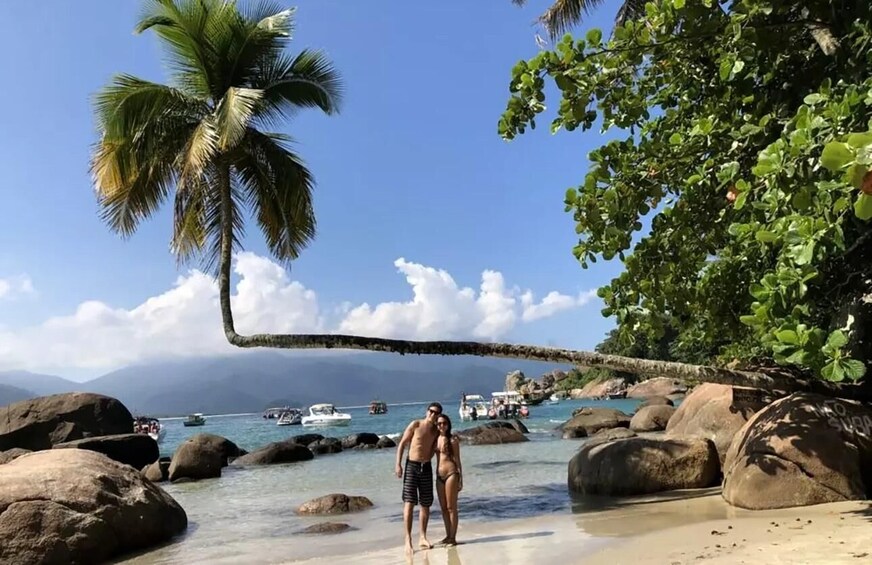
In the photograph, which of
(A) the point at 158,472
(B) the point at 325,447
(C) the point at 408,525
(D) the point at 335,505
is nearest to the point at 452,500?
(C) the point at 408,525

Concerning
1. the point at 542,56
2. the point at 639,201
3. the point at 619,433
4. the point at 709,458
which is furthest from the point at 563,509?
the point at 619,433

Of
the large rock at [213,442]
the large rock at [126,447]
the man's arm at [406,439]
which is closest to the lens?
the man's arm at [406,439]

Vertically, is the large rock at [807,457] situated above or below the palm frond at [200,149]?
below

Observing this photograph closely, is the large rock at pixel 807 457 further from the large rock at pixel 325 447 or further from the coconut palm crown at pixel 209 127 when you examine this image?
the large rock at pixel 325 447

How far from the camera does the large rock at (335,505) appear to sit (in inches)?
464

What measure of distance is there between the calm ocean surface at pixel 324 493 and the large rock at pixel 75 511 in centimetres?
43

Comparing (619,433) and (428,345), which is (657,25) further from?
(619,433)

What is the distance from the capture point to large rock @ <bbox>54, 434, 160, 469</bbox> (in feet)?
71.7

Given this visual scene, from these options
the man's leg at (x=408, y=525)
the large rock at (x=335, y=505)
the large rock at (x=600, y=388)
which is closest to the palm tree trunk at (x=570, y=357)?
the man's leg at (x=408, y=525)

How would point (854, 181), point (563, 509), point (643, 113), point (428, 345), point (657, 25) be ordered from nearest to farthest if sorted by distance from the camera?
point (854, 181)
point (657, 25)
point (643, 113)
point (428, 345)
point (563, 509)

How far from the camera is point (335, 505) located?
11883 millimetres

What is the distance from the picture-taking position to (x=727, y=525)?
7078 mm

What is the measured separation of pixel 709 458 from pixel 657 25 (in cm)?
712

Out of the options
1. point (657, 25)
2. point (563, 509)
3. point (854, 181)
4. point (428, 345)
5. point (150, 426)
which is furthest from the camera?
point (150, 426)
